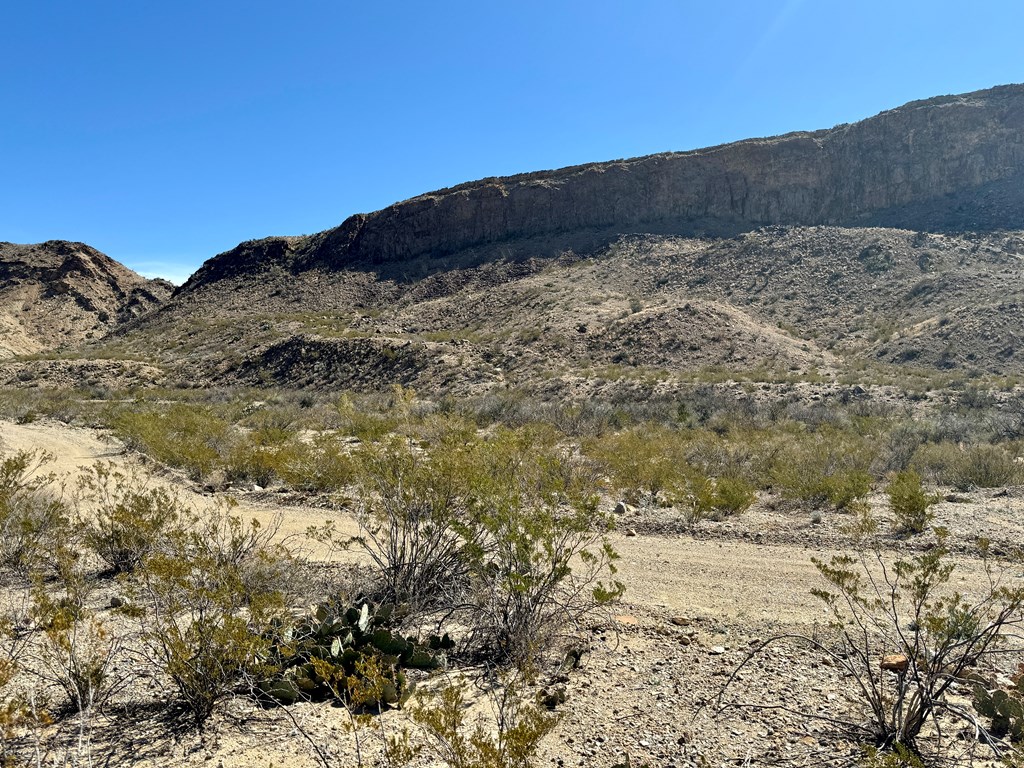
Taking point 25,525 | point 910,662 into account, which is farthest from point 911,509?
point 25,525

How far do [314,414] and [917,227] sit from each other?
160ft

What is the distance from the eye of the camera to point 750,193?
2256 inches

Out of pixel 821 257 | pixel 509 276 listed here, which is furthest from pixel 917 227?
pixel 509 276

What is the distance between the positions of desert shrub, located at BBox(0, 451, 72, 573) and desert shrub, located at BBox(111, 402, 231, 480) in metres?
4.43

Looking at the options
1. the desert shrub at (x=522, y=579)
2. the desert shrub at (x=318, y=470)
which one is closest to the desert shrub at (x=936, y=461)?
the desert shrub at (x=522, y=579)

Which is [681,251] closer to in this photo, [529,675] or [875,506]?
[875,506]

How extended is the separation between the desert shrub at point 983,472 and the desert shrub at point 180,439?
50.2ft

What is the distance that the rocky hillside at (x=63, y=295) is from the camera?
66.7 m

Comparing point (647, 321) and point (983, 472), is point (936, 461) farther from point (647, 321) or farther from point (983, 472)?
point (647, 321)

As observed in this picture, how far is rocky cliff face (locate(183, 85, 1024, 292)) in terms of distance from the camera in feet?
171

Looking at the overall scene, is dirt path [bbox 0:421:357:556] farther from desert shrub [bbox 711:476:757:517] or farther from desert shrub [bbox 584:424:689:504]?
desert shrub [bbox 711:476:757:517]

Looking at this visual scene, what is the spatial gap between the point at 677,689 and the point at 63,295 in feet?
281

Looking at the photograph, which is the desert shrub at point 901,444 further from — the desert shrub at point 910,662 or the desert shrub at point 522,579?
the desert shrub at point 522,579

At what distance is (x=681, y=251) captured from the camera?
2062 inches
